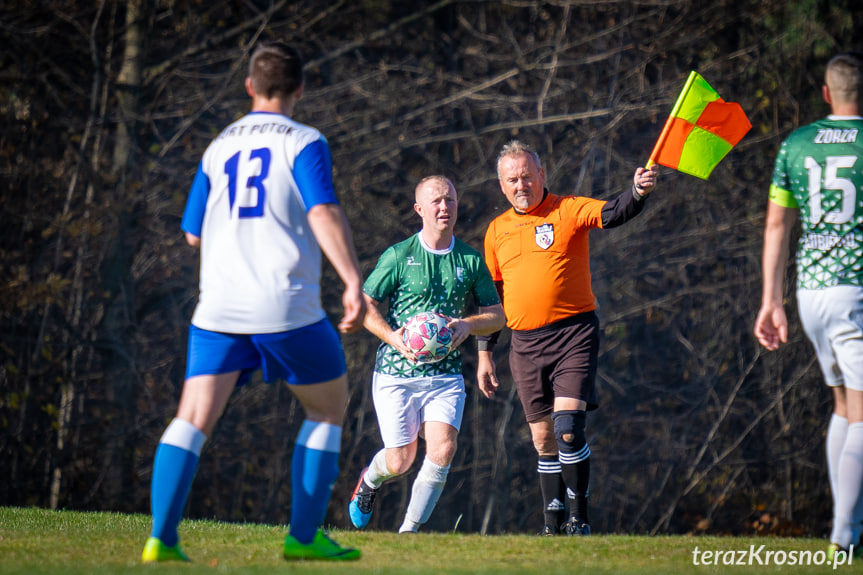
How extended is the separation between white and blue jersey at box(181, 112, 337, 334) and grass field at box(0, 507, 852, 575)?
3.26 ft

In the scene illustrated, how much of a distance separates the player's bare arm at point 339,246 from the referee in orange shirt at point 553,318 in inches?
92.9

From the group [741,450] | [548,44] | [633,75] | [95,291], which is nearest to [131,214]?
[95,291]

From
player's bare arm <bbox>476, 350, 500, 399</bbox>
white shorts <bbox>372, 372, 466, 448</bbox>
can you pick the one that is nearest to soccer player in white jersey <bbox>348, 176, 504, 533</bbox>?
white shorts <bbox>372, 372, 466, 448</bbox>

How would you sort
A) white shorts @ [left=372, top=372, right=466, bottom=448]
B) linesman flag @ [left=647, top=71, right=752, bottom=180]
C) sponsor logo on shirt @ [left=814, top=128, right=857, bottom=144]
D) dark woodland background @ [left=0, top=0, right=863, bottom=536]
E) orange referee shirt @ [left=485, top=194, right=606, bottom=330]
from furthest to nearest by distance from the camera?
1. dark woodland background @ [left=0, top=0, right=863, bottom=536]
2. orange referee shirt @ [left=485, top=194, right=606, bottom=330]
3. white shorts @ [left=372, top=372, right=466, bottom=448]
4. linesman flag @ [left=647, top=71, right=752, bottom=180]
5. sponsor logo on shirt @ [left=814, top=128, right=857, bottom=144]

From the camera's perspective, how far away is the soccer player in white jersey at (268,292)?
3766 mm

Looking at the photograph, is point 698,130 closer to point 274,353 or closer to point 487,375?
point 487,375

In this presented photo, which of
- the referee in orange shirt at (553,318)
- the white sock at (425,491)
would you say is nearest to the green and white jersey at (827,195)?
the referee in orange shirt at (553,318)

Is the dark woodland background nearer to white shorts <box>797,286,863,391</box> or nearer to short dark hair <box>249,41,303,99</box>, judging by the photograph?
short dark hair <box>249,41,303,99</box>

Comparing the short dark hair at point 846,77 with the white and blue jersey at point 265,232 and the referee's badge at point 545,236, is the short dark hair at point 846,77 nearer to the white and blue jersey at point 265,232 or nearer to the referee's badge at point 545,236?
the referee's badge at point 545,236

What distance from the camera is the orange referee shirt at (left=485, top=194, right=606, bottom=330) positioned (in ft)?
19.5

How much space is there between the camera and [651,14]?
39.7ft

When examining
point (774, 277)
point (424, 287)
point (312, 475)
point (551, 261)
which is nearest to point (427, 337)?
point (424, 287)

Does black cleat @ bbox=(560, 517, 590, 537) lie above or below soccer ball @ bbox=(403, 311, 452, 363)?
below

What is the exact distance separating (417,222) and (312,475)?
7593mm
